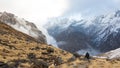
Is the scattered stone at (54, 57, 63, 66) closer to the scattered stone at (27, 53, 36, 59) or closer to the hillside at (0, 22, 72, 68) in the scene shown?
the hillside at (0, 22, 72, 68)

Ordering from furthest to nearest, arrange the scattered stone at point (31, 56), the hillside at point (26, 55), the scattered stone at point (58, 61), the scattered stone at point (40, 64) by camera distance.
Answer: the scattered stone at point (31, 56) → the scattered stone at point (58, 61) → the scattered stone at point (40, 64) → the hillside at point (26, 55)

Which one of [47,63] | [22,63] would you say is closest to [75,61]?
[47,63]

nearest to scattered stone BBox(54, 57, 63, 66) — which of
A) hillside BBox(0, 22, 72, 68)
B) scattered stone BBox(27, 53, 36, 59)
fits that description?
hillside BBox(0, 22, 72, 68)

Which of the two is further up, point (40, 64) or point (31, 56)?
point (31, 56)

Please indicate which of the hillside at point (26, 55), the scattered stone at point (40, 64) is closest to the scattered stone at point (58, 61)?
the hillside at point (26, 55)

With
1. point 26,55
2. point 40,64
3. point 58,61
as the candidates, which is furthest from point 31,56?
point 40,64

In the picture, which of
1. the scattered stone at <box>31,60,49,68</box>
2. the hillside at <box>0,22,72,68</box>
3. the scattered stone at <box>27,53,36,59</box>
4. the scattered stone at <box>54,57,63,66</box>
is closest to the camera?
the hillside at <box>0,22,72,68</box>

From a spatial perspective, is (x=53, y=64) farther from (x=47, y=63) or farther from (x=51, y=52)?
(x=51, y=52)

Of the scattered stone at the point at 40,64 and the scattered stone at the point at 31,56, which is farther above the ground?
the scattered stone at the point at 31,56

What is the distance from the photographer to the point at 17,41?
67000mm

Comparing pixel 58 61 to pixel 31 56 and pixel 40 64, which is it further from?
pixel 40 64

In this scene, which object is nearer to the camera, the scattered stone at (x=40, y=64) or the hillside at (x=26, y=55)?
the hillside at (x=26, y=55)

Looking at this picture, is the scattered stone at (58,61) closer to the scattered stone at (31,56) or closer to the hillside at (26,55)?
the hillside at (26,55)

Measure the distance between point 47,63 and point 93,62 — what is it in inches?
324
